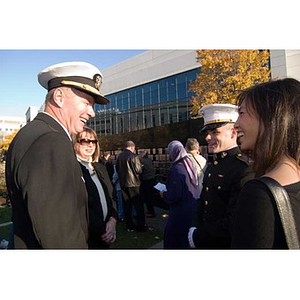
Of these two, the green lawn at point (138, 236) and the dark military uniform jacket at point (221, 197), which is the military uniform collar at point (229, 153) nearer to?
the dark military uniform jacket at point (221, 197)

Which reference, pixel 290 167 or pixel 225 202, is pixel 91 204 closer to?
pixel 225 202

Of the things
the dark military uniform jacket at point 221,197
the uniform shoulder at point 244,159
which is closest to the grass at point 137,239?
the dark military uniform jacket at point 221,197

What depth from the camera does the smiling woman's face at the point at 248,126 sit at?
1110 mm

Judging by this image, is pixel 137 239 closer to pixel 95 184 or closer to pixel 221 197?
pixel 95 184

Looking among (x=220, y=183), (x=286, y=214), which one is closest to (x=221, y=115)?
(x=220, y=183)

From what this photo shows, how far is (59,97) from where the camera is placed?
159 cm

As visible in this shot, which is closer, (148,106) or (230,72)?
(230,72)

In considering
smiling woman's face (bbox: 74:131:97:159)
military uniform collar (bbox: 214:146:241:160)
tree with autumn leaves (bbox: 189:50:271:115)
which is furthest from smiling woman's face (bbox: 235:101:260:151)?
tree with autumn leaves (bbox: 189:50:271:115)

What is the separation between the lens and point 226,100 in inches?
469

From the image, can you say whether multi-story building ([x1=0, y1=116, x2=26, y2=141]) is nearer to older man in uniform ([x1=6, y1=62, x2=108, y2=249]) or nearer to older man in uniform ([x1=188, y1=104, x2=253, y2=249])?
older man in uniform ([x1=188, y1=104, x2=253, y2=249])

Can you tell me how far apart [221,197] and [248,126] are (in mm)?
1041

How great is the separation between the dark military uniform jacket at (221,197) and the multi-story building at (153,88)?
15.0 m

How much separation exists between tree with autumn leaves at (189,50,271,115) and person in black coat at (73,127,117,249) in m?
10.1

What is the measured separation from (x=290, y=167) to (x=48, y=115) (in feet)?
4.45
